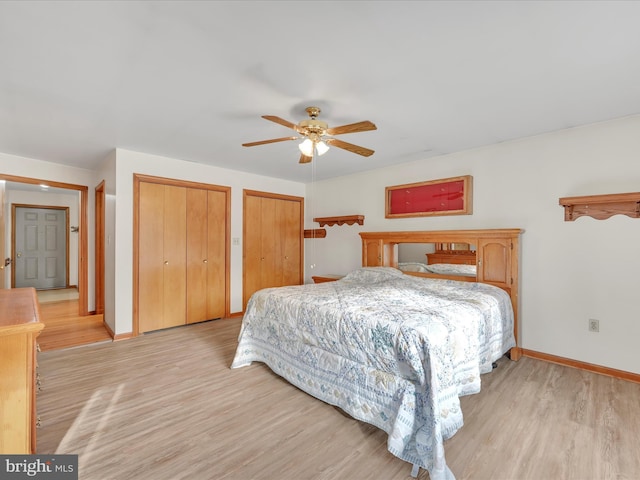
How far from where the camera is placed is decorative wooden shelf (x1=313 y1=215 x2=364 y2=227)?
486 cm

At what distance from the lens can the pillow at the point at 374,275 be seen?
12.9ft

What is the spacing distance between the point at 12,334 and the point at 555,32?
10.2ft

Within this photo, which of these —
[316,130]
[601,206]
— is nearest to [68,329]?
[316,130]

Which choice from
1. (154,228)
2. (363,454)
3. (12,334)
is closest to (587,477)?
(363,454)

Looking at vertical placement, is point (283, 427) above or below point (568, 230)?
below

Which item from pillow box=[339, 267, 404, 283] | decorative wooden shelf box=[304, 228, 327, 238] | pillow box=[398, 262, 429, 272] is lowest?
pillow box=[339, 267, 404, 283]

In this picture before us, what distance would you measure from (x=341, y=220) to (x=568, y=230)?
2.95 m

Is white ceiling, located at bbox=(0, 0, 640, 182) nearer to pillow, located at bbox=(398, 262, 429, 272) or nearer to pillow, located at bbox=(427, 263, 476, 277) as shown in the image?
pillow, located at bbox=(427, 263, 476, 277)

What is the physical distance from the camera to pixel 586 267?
A: 2900 millimetres

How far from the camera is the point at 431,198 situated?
4.06 m

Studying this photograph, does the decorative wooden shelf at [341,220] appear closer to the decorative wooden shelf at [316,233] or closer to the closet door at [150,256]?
the decorative wooden shelf at [316,233]

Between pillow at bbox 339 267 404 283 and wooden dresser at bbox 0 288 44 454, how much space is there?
3145 mm

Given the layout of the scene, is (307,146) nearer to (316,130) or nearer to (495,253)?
(316,130)

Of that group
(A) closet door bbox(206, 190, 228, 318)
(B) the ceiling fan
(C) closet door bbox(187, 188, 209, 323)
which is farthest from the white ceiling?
(A) closet door bbox(206, 190, 228, 318)
